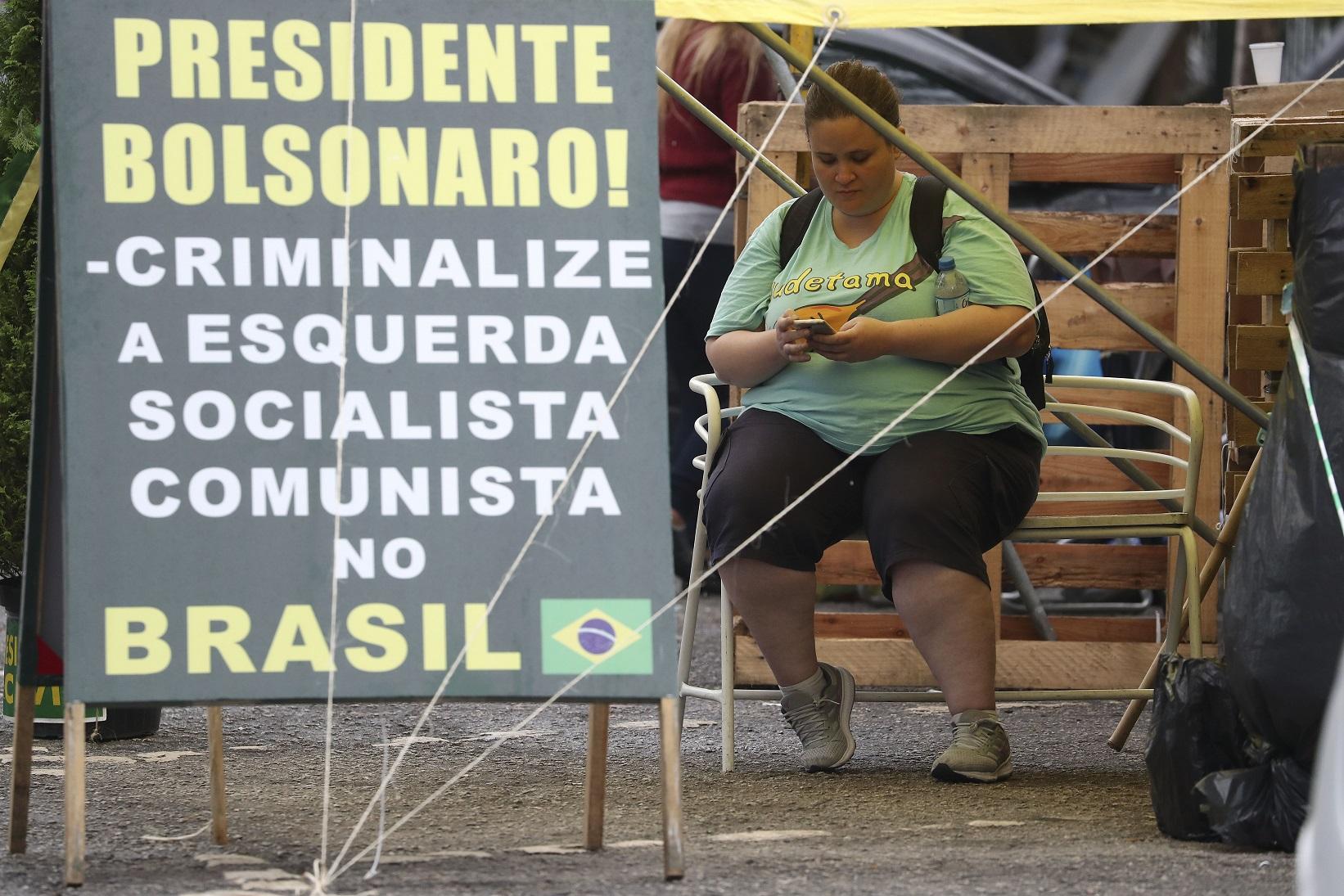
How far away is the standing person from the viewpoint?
5996mm

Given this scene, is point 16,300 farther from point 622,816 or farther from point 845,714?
point 845,714

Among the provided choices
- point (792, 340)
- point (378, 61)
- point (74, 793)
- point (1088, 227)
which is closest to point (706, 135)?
point (1088, 227)

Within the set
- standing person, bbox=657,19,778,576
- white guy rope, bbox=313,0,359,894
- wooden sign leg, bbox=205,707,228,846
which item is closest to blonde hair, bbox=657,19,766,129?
standing person, bbox=657,19,778,576

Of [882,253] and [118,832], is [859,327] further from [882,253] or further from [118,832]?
[118,832]

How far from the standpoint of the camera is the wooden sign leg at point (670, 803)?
8.74ft

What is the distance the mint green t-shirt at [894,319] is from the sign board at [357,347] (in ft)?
Result: 3.02

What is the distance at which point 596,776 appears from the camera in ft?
9.48

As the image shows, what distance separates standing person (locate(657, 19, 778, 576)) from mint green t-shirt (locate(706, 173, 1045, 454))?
87.6 inches

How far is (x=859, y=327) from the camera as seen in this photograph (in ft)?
11.4

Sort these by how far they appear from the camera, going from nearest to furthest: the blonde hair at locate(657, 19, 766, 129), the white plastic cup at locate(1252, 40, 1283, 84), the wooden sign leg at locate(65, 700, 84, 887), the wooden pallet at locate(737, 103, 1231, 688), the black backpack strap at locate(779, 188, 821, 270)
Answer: the wooden sign leg at locate(65, 700, 84, 887)
the black backpack strap at locate(779, 188, 821, 270)
the wooden pallet at locate(737, 103, 1231, 688)
the white plastic cup at locate(1252, 40, 1283, 84)
the blonde hair at locate(657, 19, 766, 129)

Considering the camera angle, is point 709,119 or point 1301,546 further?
point 709,119

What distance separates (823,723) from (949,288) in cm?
87

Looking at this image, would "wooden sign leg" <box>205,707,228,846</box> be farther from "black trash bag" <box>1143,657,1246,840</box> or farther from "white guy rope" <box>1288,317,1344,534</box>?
"white guy rope" <box>1288,317,1344,534</box>

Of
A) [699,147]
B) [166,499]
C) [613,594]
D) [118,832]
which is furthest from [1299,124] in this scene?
[699,147]
